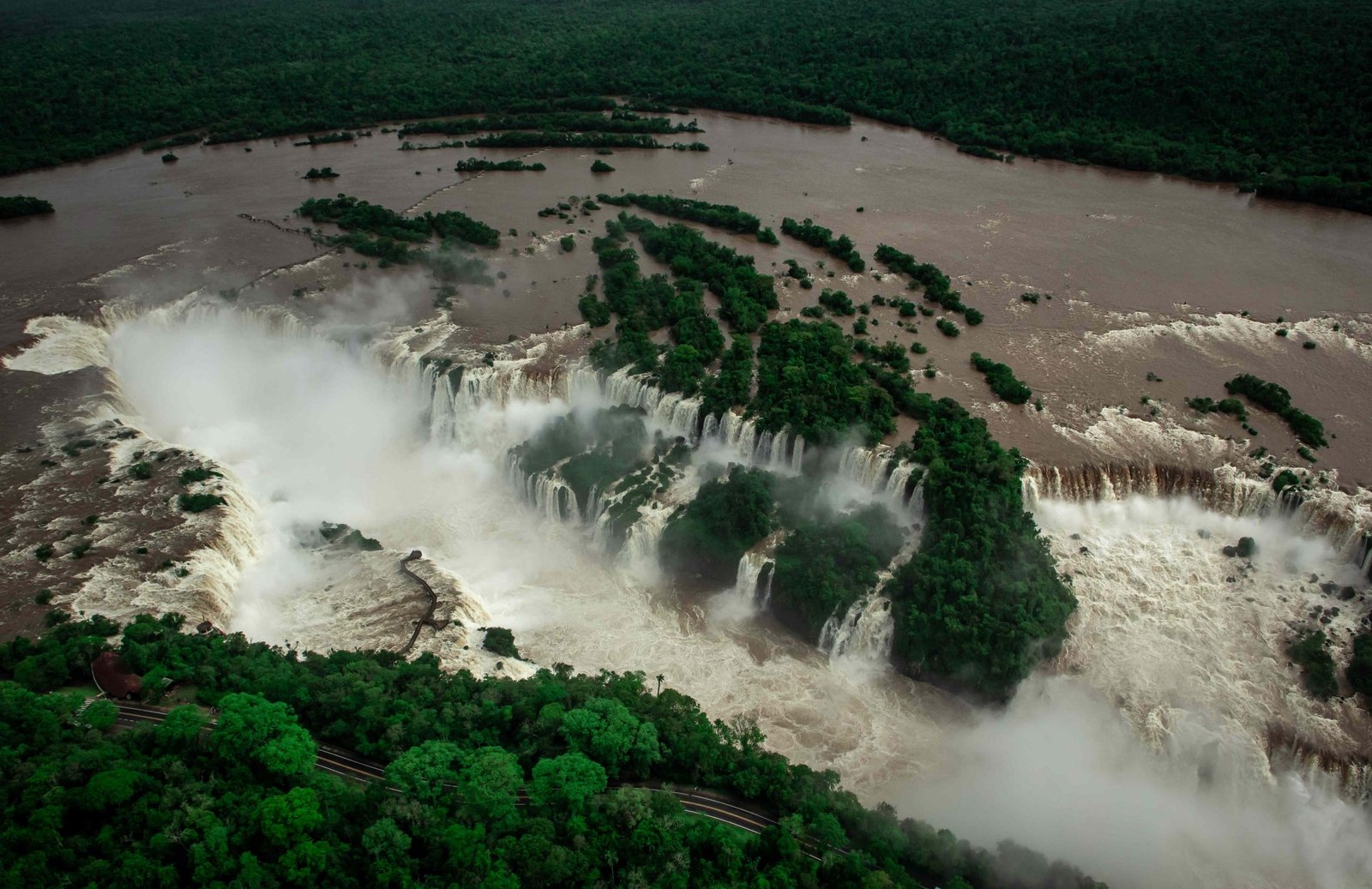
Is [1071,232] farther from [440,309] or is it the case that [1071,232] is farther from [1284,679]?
[440,309]

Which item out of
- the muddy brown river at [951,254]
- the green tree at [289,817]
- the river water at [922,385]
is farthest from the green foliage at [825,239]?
the green tree at [289,817]

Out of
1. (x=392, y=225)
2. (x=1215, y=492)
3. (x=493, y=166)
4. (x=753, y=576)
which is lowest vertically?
(x=753, y=576)

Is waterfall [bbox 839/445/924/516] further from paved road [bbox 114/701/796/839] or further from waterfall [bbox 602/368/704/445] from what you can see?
paved road [bbox 114/701/796/839]

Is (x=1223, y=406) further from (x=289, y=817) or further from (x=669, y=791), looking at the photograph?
(x=289, y=817)

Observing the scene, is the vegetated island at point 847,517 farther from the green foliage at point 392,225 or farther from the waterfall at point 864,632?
the green foliage at point 392,225

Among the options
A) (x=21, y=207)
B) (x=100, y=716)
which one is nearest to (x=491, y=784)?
(x=100, y=716)

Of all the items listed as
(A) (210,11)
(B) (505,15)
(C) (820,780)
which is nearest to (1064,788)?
(C) (820,780)

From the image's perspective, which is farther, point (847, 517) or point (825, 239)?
point (825, 239)

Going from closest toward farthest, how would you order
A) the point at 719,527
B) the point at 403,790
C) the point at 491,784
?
the point at 491,784 → the point at 403,790 → the point at 719,527
